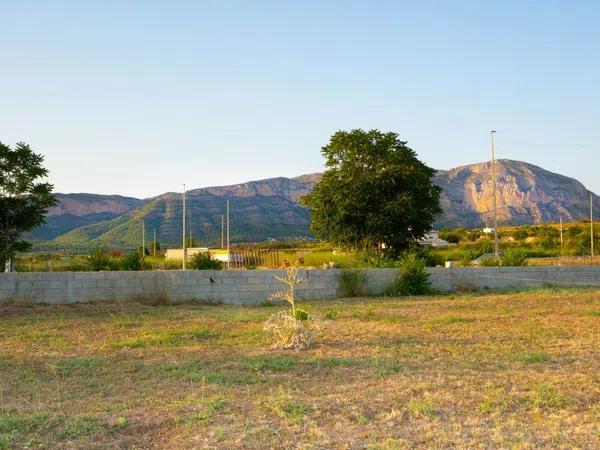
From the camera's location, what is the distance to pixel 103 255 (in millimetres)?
22453

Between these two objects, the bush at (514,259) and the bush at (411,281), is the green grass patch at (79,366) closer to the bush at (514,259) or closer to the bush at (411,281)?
the bush at (411,281)

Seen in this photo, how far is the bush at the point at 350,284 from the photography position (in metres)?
21.0

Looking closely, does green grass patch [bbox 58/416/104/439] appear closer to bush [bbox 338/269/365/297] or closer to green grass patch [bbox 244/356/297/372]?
green grass patch [bbox 244/356/297/372]

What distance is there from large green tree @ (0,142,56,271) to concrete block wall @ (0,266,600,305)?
797cm

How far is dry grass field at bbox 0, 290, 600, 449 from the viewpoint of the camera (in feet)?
19.0

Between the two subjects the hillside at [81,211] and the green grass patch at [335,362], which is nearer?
the green grass patch at [335,362]

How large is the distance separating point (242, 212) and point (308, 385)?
113435mm

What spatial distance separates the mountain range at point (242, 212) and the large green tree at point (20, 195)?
1710 inches

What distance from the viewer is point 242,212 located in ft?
396

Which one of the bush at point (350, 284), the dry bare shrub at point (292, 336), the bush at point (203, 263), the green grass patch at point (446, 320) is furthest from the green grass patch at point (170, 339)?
Result: the bush at point (203, 263)

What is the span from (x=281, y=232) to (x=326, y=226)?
3157 inches

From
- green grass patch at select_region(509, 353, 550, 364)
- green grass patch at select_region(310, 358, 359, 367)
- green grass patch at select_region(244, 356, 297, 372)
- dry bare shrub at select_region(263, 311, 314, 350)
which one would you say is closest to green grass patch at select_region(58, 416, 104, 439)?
green grass patch at select_region(244, 356, 297, 372)

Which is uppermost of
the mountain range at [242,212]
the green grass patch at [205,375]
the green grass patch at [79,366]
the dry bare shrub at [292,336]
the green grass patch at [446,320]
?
the mountain range at [242,212]

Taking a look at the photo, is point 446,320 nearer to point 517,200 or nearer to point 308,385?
point 308,385
